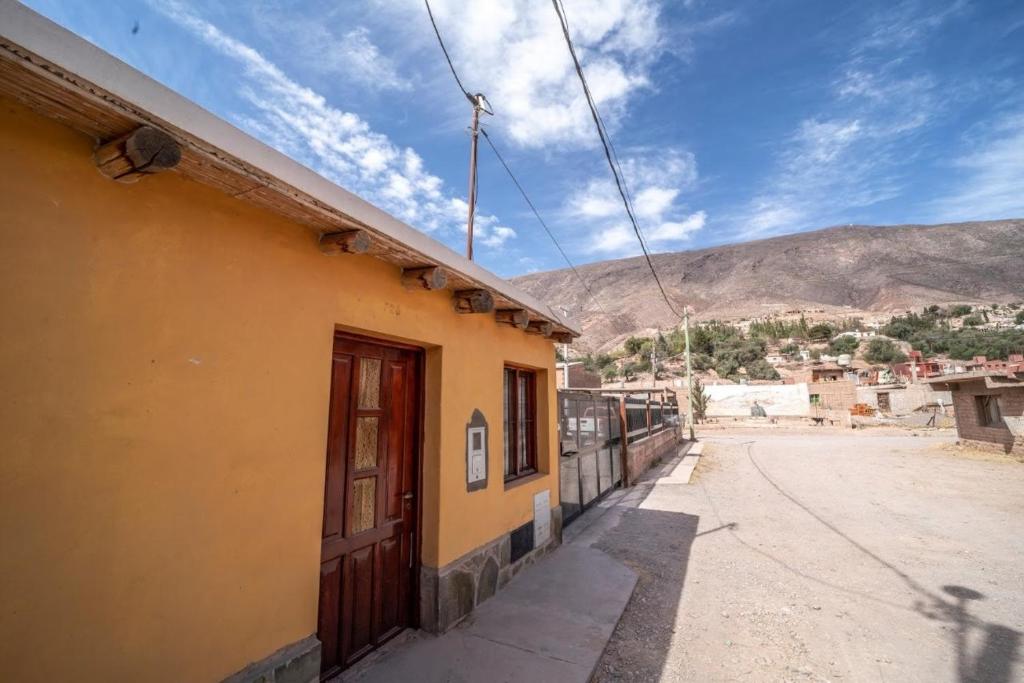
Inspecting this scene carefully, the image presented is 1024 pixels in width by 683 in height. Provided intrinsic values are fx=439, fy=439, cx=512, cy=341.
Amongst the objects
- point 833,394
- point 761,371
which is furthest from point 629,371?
point 833,394

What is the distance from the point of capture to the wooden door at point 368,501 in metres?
2.86

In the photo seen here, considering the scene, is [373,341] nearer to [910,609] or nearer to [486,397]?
[486,397]

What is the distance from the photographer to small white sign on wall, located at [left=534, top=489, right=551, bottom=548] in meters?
5.02

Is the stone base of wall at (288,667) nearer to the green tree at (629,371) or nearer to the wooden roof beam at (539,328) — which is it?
the wooden roof beam at (539,328)

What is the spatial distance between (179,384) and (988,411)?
22.3 m

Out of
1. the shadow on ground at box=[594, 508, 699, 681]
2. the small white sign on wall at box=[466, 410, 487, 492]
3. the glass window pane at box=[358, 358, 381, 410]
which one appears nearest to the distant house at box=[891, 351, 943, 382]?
the shadow on ground at box=[594, 508, 699, 681]

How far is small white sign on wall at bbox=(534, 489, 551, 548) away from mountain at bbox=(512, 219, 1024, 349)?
86.1 metres

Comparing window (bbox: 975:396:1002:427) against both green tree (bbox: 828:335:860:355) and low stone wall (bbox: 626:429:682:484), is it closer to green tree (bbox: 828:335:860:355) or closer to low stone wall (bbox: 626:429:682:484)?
low stone wall (bbox: 626:429:682:484)

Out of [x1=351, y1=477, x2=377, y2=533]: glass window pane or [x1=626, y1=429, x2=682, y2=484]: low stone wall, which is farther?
[x1=626, y1=429, x2=682, y2=484]: low stone wall

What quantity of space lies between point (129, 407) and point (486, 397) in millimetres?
2761

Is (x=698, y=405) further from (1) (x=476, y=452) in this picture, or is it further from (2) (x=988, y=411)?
(1) (x=476, y=452)

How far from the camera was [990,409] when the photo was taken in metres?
14.9

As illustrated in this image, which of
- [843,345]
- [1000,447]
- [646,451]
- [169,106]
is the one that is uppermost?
[843,345]

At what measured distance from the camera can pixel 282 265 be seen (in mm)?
2348
